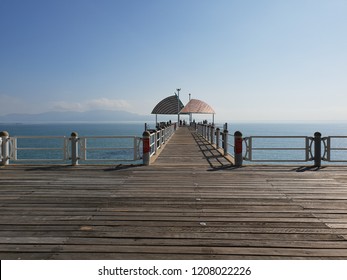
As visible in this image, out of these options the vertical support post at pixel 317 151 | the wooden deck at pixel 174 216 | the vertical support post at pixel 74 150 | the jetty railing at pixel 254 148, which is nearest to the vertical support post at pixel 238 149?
the jetty railing at pixel 254 148

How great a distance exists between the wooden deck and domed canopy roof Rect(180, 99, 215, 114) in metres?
55.7

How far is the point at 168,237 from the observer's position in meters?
4.14

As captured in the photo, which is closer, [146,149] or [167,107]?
[146,149]

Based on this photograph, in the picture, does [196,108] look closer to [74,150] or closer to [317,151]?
[317,151]

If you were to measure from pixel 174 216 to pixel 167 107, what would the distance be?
7033 cm

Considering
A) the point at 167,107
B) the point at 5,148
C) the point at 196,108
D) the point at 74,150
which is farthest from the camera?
the point at 167,107

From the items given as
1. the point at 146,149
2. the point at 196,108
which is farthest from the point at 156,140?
the point at 196,108

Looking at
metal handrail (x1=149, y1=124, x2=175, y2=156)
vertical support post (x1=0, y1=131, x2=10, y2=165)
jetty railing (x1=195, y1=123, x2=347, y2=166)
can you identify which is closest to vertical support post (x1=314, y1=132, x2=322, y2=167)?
jetty railing (x1=195, y1=123, x2=347, y2=166)

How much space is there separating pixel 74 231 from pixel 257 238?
2.59 m

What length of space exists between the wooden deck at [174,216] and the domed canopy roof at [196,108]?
55.7 m

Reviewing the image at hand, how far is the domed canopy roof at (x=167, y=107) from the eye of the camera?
7369 cm

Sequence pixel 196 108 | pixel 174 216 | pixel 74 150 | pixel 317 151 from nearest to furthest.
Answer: pixel 174 216, pixel 317 151, pixel 74 150, pixel 196 108

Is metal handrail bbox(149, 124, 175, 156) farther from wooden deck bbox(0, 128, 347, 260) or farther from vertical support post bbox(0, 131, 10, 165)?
vertical support post bbox(0, 131, 10, 165)

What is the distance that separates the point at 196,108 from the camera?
65438 mm
